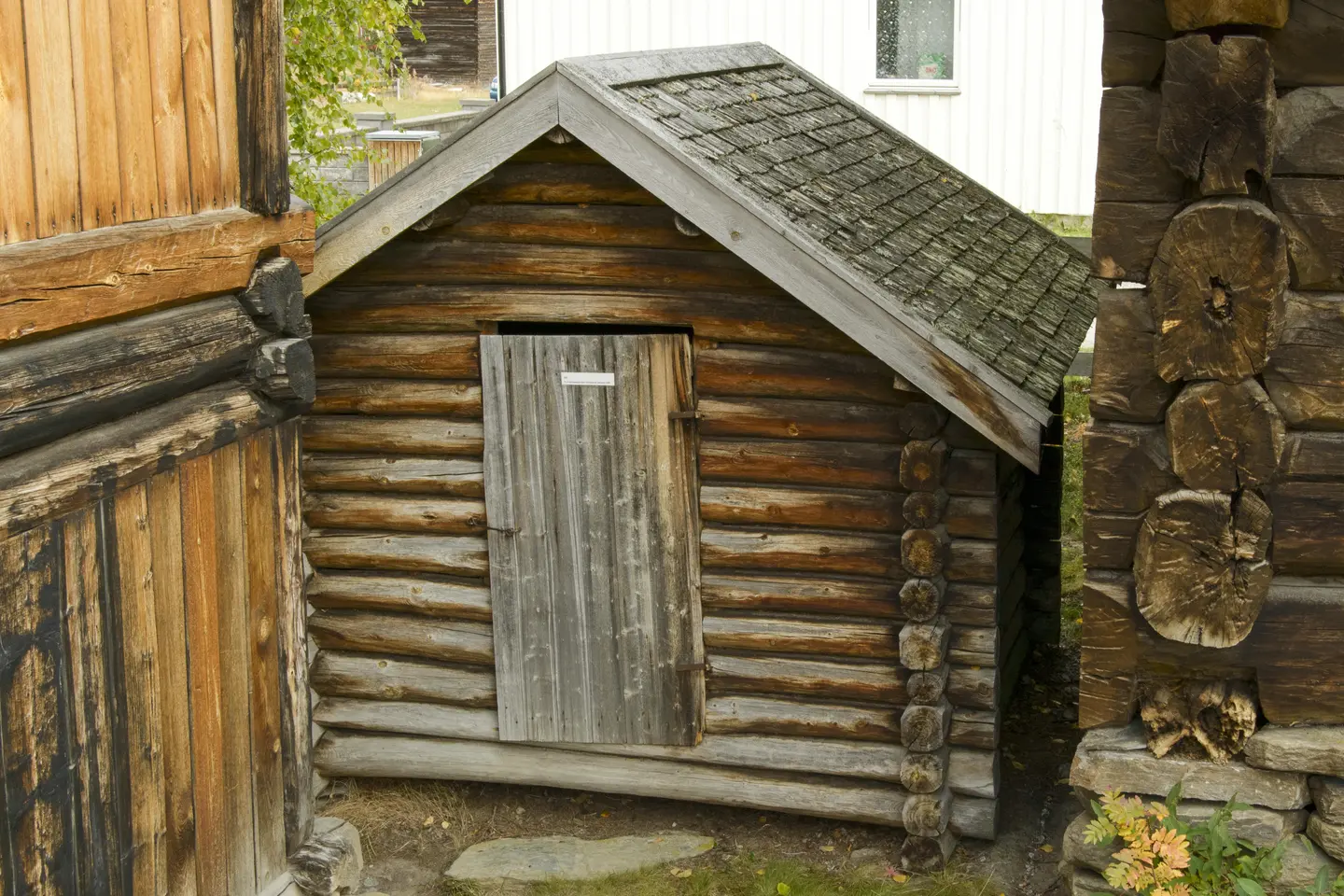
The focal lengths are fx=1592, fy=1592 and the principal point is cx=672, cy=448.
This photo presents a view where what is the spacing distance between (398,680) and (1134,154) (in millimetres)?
4457

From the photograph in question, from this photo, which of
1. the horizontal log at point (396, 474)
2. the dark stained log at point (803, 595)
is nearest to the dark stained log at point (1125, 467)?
the dark stained log at point (803, 595)

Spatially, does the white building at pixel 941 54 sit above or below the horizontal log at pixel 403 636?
above

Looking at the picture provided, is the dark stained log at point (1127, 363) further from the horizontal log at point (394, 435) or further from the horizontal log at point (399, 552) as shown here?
the horizontal log at point (399, 552)

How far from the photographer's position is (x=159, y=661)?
15.2 feet

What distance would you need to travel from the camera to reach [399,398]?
7.46 metres

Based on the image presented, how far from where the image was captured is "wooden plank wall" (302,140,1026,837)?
273 inches

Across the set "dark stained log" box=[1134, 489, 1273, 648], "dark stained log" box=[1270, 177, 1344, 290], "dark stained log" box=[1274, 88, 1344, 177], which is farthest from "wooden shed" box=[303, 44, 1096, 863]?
"dark stained log" box=[1274, 88, 1344, 177]

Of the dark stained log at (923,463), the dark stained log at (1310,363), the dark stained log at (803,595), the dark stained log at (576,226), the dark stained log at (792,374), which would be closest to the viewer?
the dark stained log at (1310,363)

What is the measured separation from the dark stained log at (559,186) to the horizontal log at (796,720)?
7.58ft

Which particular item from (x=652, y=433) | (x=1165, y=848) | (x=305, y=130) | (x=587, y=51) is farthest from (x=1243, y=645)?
(x=587, y=51)

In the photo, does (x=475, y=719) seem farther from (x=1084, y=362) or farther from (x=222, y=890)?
(x=1084, y=362)

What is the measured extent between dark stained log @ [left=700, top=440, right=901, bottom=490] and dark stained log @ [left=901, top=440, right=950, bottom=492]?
0.40ft

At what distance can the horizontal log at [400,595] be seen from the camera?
297 inches

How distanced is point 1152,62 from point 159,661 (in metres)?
3.46
